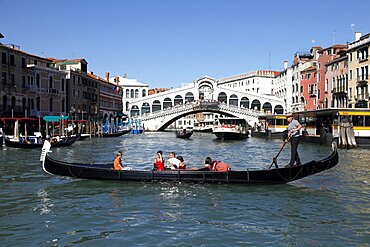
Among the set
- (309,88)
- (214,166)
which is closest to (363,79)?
(309,88)

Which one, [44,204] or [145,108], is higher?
[145,108]

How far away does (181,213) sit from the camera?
668 cm

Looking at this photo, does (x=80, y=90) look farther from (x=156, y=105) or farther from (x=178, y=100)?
(x=178, y=100)

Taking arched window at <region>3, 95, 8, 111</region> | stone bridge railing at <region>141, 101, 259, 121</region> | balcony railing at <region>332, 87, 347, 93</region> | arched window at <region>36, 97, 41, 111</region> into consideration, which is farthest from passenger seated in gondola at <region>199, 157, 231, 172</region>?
stone bridge railing at <region>141, 101, 259, 121</region>

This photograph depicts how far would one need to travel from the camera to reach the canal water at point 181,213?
5438mm

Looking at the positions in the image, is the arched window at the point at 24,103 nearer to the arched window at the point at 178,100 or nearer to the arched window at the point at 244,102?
the arched window at the point at 178,100

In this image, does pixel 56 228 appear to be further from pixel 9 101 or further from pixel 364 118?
pixel 9 101

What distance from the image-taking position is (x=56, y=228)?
19.3 ft

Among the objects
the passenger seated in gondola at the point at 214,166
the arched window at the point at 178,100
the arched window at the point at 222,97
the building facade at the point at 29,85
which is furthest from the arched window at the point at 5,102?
the arched window at the point at 222,97

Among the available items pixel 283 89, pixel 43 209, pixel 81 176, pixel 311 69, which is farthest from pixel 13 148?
pixel 283 89

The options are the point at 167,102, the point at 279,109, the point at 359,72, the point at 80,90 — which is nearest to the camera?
the point at 359,72

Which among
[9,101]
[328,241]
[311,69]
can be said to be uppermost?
[311,69]

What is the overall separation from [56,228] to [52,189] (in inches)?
115

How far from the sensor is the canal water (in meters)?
5.44
